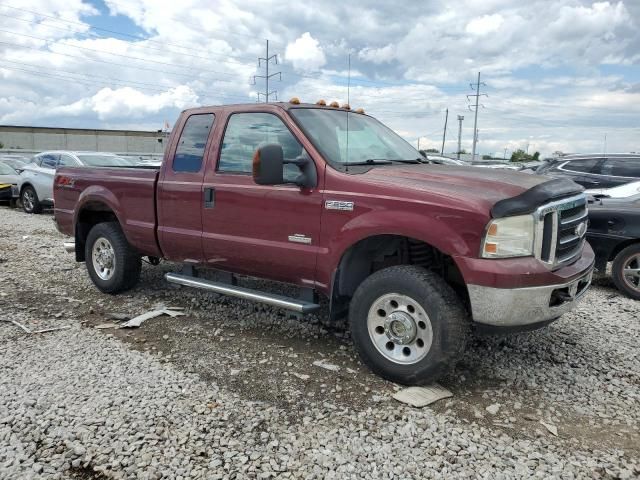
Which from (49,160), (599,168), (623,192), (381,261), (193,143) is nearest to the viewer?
(381,261)

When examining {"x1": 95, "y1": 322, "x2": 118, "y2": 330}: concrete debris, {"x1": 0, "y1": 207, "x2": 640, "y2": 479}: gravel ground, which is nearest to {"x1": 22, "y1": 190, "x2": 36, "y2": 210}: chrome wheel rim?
{"x1": 0, "y1": 207, "x2": 640, "y2": 479}: gravel ground

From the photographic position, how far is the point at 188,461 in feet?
9.53

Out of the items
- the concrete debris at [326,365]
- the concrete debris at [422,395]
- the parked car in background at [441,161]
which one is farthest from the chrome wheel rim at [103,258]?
the concrete debris at [422,395]

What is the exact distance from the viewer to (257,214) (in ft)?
14.8

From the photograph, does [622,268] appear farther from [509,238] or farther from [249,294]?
[249,294]

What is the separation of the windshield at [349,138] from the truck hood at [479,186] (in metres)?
0.34

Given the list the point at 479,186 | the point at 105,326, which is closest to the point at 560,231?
the point at 479,186

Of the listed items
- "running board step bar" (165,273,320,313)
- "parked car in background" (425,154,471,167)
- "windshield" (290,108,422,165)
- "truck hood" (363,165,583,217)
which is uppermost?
"windshield" (290,108,422,165)

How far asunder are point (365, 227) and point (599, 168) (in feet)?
28.3

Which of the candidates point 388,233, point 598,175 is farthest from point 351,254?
point 598,175

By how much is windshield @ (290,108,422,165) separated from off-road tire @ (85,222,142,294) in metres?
2.62

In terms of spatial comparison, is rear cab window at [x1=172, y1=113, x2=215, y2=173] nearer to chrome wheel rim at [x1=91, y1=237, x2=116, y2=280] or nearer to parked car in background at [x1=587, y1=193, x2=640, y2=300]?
chrome wheel rim at [x1=91, y1=237, x2=116, y2=280]

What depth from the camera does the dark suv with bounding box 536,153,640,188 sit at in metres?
10.2

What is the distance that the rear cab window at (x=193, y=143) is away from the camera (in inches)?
198
